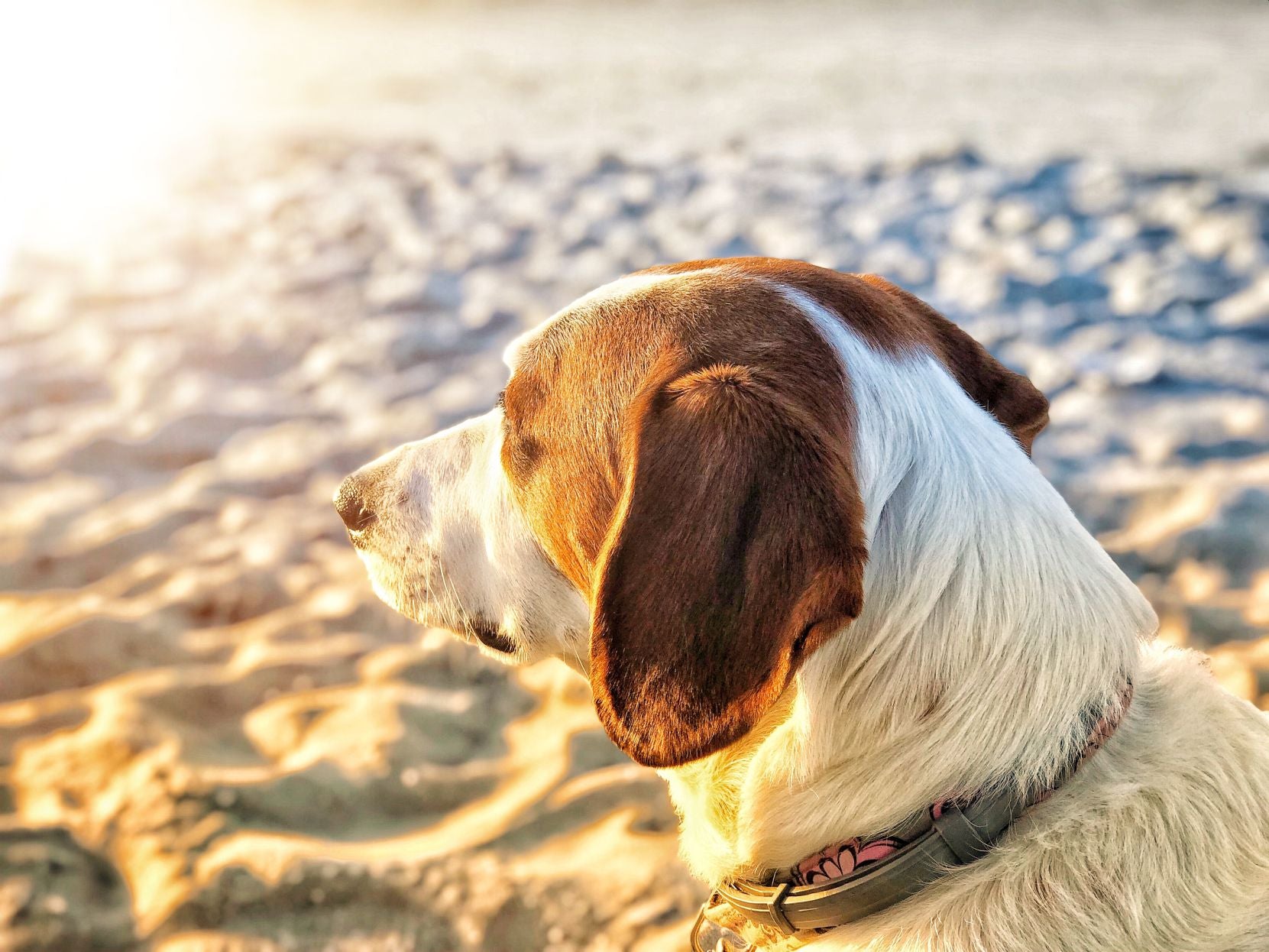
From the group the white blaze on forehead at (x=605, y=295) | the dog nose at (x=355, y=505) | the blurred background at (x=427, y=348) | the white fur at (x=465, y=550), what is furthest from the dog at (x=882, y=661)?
the blurred background at (x=427, y=348)

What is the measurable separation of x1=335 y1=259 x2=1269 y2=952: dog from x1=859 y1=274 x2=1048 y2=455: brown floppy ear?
7.3 inches

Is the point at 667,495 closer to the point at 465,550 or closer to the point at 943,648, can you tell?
the point at 943,648

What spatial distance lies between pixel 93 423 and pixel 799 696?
4.53 metres

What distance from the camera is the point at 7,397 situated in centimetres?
561

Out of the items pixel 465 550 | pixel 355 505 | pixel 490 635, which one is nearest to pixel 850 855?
pixel 490 635

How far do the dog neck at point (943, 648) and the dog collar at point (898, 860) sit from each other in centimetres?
2

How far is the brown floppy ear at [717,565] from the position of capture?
1575 mm

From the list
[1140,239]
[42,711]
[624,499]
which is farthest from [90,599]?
[1140,239]

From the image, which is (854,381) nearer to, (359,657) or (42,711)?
(359,657)

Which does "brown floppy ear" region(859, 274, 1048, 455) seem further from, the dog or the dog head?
the dog

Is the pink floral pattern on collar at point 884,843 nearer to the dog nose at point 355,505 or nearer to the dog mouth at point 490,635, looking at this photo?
the dog mouth at point 490,635

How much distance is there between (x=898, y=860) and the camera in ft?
5.79

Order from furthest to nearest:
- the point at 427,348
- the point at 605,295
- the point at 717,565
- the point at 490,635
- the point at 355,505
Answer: the point at 427,348 < the point at 355,505 < the point at 490,635 < the point at 605,295 < the point at 717,565

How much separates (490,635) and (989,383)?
1.09m
